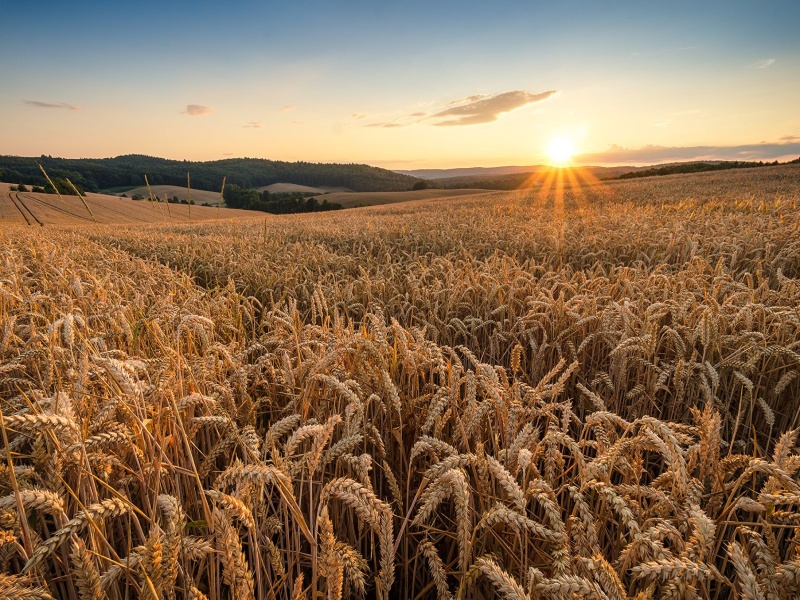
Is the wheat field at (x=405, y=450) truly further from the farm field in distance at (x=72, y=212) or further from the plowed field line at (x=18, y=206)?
the plowed field line at (x=18, y=206)

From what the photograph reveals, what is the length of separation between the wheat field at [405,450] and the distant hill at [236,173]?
103 meters

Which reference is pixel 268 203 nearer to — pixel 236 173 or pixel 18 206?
pixel 18 206

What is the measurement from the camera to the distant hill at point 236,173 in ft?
315

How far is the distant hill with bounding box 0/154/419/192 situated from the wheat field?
103 metres

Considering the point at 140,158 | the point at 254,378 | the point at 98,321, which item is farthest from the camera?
the point at 140,158

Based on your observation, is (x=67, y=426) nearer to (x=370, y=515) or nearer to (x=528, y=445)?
(x=370, y=515)

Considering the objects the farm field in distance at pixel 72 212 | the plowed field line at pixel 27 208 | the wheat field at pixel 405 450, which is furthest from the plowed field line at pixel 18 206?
the wheat field at pixel 405 450

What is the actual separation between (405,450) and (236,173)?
145584 mm

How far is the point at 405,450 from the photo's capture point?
1.89 metres

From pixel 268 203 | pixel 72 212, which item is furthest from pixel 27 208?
pixel 268 203

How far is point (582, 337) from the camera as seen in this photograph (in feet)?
9.39

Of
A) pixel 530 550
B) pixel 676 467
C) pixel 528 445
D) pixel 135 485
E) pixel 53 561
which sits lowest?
pixel 530 550

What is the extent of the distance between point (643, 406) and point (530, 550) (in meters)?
1.30

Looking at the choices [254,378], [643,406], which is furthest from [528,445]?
[254,378]
